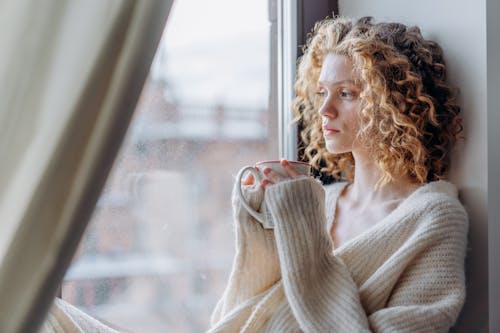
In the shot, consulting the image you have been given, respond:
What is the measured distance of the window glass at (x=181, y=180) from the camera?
3.47 feet

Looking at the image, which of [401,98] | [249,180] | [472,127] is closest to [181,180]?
[249,180]

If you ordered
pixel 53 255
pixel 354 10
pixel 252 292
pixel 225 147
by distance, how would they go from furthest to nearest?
pixel 354 10 → pixel 225 147 → pixel 252 292 → pixel 53 255

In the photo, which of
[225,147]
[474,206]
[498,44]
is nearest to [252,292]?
[225,147]

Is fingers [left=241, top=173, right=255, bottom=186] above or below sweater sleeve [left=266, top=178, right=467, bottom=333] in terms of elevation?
above

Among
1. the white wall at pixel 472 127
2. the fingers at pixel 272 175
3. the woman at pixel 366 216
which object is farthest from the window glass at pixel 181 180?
the white wall at pixel 472 127

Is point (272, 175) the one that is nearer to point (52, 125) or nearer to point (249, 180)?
point (249, 180)

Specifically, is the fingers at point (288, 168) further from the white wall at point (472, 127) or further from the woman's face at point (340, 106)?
the white wall at point (472, 127)

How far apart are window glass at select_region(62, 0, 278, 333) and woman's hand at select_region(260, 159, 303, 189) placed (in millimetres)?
241

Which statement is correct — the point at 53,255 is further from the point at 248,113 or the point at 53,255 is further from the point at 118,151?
the point at 248,113

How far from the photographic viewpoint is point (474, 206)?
108 centimetres

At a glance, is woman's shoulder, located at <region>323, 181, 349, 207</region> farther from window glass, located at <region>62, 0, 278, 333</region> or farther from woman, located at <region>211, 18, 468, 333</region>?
window glass, located at <region>62, 0, 278, 333</region>

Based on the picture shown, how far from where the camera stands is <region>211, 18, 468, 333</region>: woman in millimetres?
927

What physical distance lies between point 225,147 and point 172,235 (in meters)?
0.23

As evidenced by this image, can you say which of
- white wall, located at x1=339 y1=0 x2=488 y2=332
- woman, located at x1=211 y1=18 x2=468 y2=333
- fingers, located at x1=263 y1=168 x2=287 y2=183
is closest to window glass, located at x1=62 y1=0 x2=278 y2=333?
woman, located at x1=211 y1=18 x2=468 y2=333
